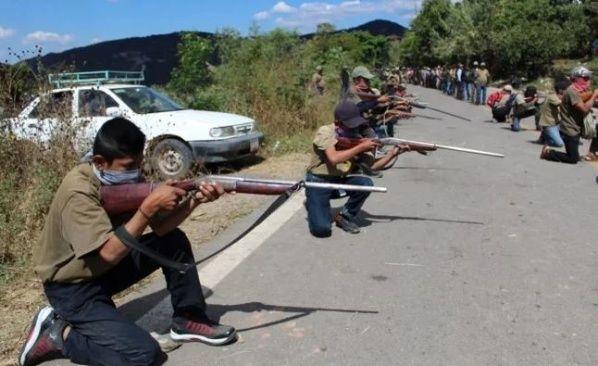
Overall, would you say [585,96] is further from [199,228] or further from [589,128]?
[199,228]

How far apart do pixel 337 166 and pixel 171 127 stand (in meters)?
3.88

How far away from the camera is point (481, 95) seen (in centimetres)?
2472

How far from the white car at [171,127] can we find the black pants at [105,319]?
4337mm

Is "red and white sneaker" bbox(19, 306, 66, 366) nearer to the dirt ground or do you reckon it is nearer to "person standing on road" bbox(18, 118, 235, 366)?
"person standing on road" bbox(18, 118, 235, 366)

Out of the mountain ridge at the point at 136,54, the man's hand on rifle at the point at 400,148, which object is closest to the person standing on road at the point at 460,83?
the mountain ridge at the point at 136,54

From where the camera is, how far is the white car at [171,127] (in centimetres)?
844

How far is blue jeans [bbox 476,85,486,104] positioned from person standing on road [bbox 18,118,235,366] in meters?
22.9

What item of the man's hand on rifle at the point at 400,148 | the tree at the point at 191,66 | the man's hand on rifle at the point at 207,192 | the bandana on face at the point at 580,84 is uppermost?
the tree at the point at 191,66

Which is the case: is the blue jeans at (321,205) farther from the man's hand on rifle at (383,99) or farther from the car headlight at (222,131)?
the car headlight at (222,131)

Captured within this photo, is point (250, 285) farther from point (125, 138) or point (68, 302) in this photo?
point (125, 138)

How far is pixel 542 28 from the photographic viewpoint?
1559 inches

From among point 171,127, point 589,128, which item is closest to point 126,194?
point 171,127

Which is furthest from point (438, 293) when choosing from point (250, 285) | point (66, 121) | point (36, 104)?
point (36, 104)

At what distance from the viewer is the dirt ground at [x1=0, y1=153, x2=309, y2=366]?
12.4ft
